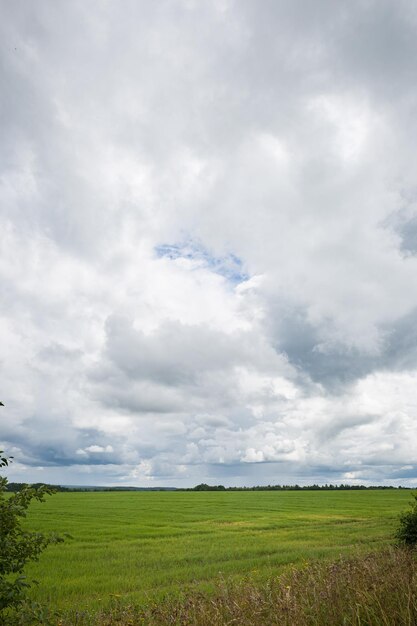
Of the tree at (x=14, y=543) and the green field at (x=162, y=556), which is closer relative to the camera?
the tree at (x=14, y=543)

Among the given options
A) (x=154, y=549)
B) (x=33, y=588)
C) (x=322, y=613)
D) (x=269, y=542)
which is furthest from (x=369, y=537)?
(x=322, y=613)

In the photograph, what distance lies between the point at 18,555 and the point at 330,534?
26.5 meters

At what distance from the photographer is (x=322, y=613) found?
568cm

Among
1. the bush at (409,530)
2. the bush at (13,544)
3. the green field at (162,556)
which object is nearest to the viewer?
the bush at (13,544)

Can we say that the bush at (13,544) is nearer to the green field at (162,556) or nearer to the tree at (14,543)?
the tree at (14,543)

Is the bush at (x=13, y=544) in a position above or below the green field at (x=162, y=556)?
above

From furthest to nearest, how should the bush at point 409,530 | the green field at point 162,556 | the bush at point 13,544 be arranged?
the bush at point 409,530, the green field at point 162,556, the bush at point 13,544

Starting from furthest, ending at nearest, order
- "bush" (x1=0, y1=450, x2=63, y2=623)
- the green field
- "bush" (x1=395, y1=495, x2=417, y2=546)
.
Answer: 1. "bush" (x1=395, y1=495, x2=417, y2=546)
2. the green field
3. "bush" (x1=0, y1=450, x2=63, y2=623)

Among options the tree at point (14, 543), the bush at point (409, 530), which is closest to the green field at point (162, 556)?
the bush at point (409, 530)

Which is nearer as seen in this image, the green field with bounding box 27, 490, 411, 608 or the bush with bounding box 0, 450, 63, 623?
the bush with bounding box 0, 450, 63, 623

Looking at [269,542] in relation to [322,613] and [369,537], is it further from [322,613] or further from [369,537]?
[322,613]

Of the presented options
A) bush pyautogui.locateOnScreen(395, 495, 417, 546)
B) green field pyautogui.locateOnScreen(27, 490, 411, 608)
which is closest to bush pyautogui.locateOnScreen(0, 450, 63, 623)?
green field pyautogui.locateOnScreen(27, 490, 411, 608)

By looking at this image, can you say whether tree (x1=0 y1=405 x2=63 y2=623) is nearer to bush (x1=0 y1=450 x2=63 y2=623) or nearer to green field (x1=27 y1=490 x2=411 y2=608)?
bush (x1=0 y1=450 x2=63 y2=623)

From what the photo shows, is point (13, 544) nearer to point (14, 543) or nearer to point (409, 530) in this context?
point (14, 543)
